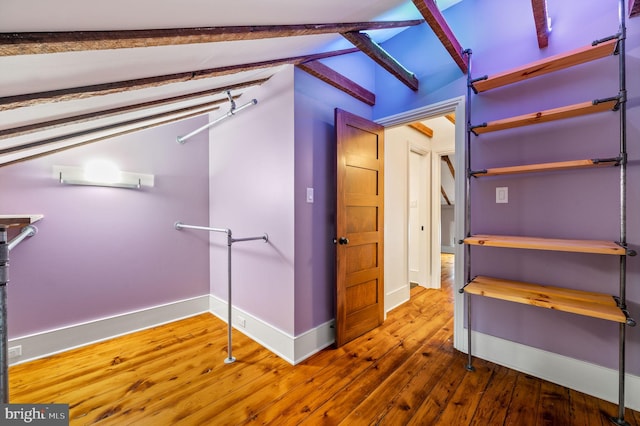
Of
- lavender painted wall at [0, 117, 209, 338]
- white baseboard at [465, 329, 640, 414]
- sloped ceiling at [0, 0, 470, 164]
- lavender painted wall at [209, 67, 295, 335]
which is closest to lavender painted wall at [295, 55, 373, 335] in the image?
lavender painted wall at [209, 67, 295, 335]

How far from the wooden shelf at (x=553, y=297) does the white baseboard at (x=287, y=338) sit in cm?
118

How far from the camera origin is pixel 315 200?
6.84ft

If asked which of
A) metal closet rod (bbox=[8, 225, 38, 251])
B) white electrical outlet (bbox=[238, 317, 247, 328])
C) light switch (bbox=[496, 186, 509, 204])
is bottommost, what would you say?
white electrical outlet (bbox=[238, 317, 247, 328])

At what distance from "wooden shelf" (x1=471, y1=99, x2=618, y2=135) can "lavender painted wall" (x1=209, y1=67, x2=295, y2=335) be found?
4.79 ft

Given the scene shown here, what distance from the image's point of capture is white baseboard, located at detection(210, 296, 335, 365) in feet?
6.47

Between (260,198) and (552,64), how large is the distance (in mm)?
2194

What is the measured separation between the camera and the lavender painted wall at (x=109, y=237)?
6.49ft

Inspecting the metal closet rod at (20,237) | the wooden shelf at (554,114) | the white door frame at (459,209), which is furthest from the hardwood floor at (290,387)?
the wooden shelf at (554,114)

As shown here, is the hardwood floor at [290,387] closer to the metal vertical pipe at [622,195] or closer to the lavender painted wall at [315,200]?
the metal vertical pipe at [622,195]

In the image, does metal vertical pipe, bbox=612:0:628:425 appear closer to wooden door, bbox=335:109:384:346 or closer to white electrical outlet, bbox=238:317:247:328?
wooden door, bbox=335:109:384:346

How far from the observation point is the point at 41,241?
203cm

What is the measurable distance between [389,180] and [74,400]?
3.11 m

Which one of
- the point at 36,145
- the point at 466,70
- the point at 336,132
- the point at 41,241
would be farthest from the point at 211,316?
the point at 466,70

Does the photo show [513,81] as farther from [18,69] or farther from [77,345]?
[77,345]
